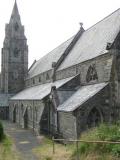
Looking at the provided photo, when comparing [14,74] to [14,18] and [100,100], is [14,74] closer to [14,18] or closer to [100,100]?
[14,18]

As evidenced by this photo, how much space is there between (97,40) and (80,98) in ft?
26.7

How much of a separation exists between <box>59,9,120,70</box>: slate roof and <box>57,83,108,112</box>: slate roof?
9.89 ft

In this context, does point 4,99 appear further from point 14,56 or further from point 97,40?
point 97,40

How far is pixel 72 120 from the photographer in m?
23.4

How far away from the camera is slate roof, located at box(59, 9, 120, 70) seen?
27266 mm

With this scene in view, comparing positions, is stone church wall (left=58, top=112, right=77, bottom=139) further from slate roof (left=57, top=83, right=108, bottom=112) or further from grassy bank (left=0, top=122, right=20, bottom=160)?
grassy bank (left=0, top=122, right=20, bottom=160)

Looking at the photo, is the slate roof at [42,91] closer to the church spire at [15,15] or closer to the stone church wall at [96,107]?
the stone church wall at [96,107]

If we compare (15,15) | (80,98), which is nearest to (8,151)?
(80,98)

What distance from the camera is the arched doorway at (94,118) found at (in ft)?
77.0

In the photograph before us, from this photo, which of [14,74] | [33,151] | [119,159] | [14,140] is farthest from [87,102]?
[14,74]

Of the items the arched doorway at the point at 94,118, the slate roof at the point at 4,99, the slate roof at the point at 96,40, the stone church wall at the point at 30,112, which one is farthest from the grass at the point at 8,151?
the slate roof at the point at 4,99

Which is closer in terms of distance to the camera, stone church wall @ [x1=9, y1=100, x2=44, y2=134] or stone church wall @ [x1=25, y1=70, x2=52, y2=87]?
stone church wall @ [x1=9, y1=100, x2=44, y2=134]

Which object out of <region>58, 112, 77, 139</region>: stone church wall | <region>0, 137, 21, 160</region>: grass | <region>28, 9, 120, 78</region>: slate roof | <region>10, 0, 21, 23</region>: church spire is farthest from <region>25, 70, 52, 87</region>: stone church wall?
<region>0, 137, 21, 160</region>: grass

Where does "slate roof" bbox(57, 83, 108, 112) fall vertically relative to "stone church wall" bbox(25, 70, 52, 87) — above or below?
below
